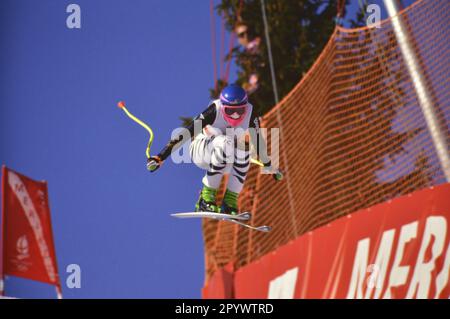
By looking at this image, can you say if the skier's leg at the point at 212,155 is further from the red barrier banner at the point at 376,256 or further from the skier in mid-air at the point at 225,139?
the red barrier banner at the point at 376,256

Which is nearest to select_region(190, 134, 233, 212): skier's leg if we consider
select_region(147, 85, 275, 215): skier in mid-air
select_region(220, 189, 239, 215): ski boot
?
select_region(147, 85, 275, 215): skier in mid-air

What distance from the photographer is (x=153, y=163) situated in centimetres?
463

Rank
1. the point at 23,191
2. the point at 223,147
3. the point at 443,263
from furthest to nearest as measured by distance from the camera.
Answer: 1. the point at 23,191
2. the point at 443,263
3. the point at 223,147

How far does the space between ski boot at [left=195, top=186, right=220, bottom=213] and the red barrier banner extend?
4966 millimetres

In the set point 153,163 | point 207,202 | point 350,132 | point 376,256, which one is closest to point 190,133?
point 153,163

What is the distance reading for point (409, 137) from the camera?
11.0 meters

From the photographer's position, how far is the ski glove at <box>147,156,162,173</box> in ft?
15.1

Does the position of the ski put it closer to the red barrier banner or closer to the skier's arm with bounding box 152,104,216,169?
the skier's arm with bounding box 152,104,216,169

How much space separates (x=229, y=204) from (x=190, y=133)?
0.66 metres

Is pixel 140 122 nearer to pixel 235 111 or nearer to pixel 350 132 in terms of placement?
pixel 235 111

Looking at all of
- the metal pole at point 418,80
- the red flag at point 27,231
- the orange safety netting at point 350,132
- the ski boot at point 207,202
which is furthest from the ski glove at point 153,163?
the red flag at point 27,231
